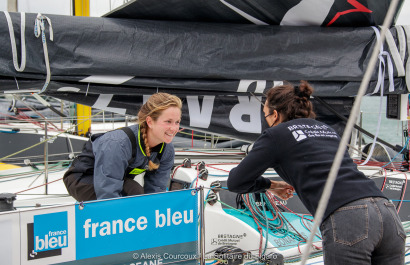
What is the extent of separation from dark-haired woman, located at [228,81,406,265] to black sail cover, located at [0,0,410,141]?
Result: 135cm

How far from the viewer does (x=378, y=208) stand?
1621 mm

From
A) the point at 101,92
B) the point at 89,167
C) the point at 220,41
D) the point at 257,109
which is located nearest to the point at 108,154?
the point at 89,167

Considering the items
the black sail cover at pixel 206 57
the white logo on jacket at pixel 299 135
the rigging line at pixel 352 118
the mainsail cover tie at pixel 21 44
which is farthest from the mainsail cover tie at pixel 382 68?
the mainsail cover tie at pixel 21 44

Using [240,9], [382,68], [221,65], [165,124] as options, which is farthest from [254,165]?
[382,68]

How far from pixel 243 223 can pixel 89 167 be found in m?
1.00

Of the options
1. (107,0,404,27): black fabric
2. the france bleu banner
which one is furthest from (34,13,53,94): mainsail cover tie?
the france bleu banner

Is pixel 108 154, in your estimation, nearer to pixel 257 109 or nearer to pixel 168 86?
pixel 168 86

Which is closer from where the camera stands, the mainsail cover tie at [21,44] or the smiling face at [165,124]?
the smiling face at [165,124]

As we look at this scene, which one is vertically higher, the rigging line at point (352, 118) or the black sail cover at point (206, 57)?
the black sail cover at point (206, 57)

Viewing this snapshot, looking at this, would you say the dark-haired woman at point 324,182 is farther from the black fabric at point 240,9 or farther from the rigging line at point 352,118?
the black fabric at point 240,9

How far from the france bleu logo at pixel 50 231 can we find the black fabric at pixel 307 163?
83 centimetres

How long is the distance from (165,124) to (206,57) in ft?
3.00

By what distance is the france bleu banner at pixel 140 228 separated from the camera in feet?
6.53

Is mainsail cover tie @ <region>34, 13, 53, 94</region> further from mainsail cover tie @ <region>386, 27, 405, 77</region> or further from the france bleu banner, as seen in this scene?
mainsail cover tie @ <region>386, 27, 405, 77</region>
